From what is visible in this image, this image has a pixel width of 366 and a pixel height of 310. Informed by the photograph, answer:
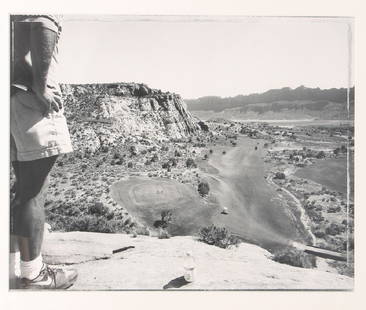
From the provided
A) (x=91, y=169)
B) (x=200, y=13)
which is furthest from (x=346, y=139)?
(x=91, y=169)

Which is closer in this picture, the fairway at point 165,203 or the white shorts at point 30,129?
the white shorts at point 30,129

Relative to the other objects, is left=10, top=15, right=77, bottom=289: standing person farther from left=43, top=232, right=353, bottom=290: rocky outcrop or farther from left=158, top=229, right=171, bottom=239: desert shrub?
left=158, top=229, right=171, bottom=239: desert shrub

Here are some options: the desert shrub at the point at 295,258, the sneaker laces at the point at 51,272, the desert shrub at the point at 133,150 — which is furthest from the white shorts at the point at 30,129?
the desert shrub at the point at 295,258

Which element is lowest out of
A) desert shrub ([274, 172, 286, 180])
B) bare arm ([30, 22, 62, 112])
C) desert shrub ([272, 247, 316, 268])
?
desert shrub ([272, 247, 316, 268])

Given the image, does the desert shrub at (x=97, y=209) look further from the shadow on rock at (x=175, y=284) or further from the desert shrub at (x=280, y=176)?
the desert shrub at (x=280, y=176)

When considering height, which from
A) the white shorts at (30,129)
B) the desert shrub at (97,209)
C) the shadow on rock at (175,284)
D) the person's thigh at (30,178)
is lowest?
the shadow on rock at (175,284)

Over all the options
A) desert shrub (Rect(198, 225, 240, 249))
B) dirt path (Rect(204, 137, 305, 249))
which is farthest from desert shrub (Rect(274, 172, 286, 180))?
desert shrub (Rect(198, 225, 240, 249))

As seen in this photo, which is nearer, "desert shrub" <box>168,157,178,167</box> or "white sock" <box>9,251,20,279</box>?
"white sock" <box>9,251,20,279</box>

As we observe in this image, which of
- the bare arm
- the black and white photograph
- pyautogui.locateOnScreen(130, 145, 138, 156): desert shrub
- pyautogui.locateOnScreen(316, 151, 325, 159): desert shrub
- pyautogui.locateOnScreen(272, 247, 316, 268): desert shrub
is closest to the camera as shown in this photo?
the bare arm
